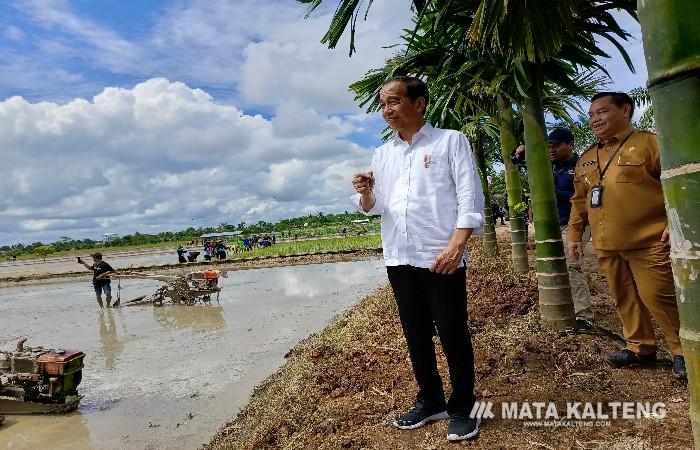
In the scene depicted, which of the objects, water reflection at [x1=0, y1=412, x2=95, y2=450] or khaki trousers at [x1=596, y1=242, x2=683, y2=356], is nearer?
khaki trousers at [x1=596, y1=242, x2=683, y2=356]

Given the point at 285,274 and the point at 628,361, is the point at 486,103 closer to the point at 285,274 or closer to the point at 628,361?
the point at 628,361

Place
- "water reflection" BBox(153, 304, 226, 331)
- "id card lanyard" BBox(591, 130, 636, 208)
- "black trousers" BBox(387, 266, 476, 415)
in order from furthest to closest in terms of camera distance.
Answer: "water reflection" BBox(153, 304, 226, 331), "id card lanyard" BBox(591, 130, 636, 208), "black trousers" BBox(387, 266, 476, 415)

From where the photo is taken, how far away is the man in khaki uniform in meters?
3.08

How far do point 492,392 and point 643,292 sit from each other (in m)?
1.18

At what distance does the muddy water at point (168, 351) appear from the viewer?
6.14 meters

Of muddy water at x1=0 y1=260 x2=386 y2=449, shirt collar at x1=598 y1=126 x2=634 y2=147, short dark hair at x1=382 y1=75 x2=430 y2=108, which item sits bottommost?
muddy water at x1=0 y1=260 x2=386 y2=449

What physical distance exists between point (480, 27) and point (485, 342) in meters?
2.64

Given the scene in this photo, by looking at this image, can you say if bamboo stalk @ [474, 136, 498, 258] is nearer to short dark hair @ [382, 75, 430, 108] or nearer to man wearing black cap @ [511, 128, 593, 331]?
man wearing black cap @ [511, 128, 593, 331]

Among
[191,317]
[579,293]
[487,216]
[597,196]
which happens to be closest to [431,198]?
[597,196]

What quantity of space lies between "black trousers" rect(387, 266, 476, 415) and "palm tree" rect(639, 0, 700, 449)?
1423 mm

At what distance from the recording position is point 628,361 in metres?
3.42

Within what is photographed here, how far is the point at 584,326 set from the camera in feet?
14.6

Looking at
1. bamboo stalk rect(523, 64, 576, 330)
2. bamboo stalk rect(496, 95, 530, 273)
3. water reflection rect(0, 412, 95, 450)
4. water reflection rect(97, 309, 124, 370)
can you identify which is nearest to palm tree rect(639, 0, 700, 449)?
bamboo stalk rect(523, 64, 576, 330)

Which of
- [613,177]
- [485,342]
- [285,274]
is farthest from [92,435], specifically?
[285,274]
